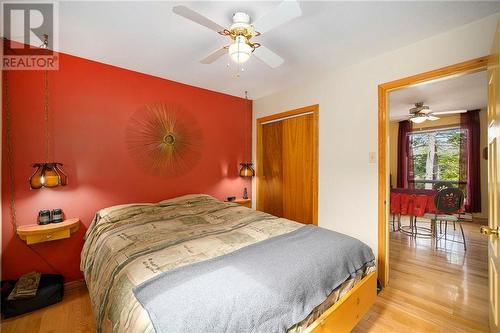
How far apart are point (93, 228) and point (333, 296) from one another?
2225 mm

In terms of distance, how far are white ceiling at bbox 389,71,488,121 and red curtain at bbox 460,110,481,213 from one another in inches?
13.3

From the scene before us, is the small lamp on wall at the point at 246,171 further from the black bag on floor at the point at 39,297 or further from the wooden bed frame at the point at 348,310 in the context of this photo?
the black bag on floor at the point at 39,297

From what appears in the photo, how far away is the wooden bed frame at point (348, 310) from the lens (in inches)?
46.3

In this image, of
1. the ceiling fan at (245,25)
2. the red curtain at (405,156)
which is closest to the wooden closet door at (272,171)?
the ceiling fan at (245,25)

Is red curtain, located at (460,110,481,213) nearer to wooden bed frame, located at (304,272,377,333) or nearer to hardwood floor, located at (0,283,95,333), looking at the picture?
wooden bed frame, located at (304,272,377,333)

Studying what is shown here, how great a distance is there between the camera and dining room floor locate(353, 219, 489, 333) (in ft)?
5.67

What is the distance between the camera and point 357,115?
2.44m

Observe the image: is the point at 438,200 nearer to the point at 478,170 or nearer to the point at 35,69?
the point at 478,170

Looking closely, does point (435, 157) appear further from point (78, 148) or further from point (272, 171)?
point (78, 148)

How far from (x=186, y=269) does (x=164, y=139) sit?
6.80ft

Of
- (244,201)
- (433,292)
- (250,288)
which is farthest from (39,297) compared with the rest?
(433,292)

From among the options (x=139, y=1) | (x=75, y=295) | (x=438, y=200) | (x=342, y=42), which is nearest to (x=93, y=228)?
(x=75, y=295)

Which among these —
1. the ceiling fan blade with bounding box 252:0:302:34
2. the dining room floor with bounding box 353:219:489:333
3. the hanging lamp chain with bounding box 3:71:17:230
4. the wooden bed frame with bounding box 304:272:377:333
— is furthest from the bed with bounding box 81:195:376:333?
the ceiling fan blade with bounding box 252:0:302:34

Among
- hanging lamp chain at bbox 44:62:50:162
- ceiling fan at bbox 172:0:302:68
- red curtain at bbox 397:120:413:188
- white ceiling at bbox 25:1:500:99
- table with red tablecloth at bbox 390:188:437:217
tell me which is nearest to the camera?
ceiling fan at bbox 172:0:302:68
